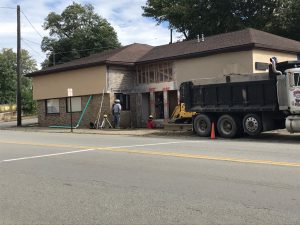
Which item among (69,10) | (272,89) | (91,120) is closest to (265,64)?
(272,89)

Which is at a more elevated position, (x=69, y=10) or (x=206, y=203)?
(x=69, y=10)

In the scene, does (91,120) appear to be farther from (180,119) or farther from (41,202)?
(41,202)

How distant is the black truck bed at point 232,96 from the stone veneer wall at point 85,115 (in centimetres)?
862

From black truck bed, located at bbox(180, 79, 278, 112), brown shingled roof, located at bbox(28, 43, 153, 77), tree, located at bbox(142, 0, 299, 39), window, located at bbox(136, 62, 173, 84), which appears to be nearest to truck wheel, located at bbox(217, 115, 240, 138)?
black truck bed, located at bbox(180, 79, 278, 112)

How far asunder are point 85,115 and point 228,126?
13234 mm

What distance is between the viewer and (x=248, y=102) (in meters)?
18.3

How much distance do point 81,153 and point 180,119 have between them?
36.4 ft

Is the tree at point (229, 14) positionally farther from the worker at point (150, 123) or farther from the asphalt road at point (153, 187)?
the asphalt road at point (153, 187)

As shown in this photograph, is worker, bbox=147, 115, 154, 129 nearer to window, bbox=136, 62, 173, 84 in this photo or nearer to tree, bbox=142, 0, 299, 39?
window, bbox=136, 62, 173, 84

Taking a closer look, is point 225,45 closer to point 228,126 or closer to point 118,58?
point 228,126

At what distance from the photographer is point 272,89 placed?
57.9ft

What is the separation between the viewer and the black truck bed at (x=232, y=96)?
17.8 metres

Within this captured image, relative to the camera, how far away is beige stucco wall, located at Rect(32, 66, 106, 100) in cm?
2905

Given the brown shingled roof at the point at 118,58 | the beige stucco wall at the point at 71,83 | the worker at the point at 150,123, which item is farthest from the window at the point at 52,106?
the worker at the point at 150,123
